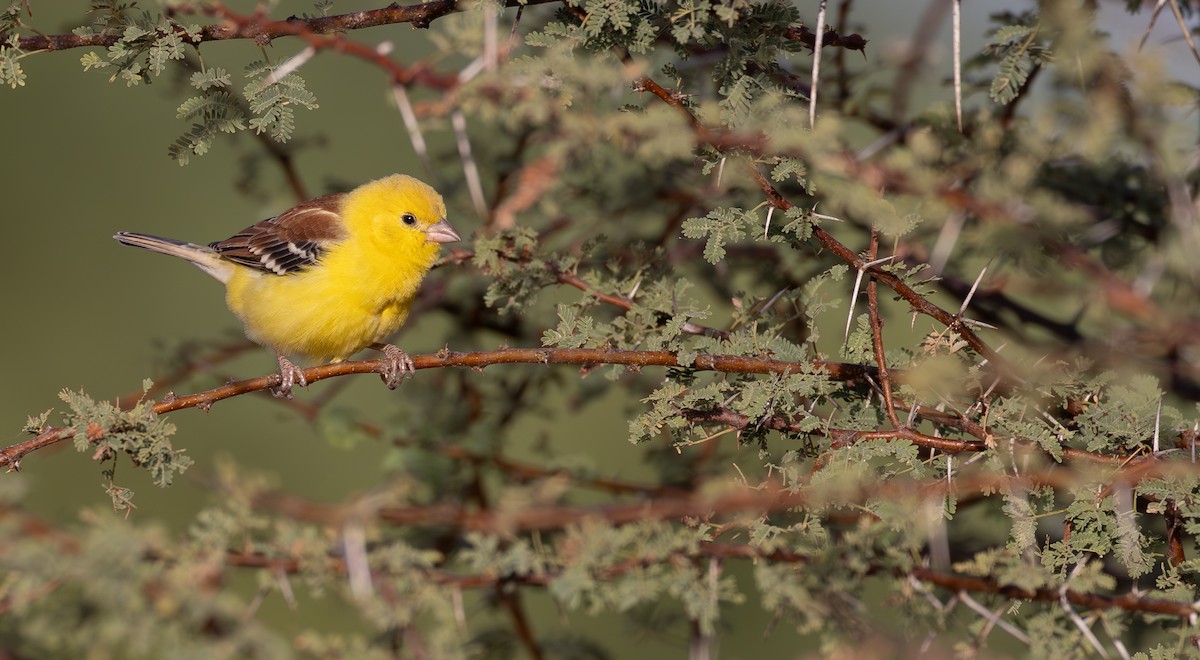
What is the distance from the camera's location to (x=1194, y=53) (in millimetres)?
2850

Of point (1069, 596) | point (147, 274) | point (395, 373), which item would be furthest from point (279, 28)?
point (147, 274)

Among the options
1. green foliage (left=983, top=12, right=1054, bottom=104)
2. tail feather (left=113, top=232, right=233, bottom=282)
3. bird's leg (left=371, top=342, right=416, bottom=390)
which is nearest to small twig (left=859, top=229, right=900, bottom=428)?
green foliage (left=983, top=12, right=1054, bottom=104)

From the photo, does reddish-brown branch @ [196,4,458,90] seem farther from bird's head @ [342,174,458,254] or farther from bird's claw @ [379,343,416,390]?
bird's head @ [342,174,458,254]

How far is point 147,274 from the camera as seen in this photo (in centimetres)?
1060

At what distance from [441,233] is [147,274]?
6.56 m

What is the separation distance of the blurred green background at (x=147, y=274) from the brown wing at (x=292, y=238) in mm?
1505

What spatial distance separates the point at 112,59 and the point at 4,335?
25.3 ft

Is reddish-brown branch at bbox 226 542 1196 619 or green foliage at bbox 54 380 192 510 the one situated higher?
green foliage at bbox 54 380 192 510

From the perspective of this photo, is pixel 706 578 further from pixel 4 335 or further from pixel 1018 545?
pixel 4 335

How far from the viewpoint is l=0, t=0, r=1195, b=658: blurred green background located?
8406 mm

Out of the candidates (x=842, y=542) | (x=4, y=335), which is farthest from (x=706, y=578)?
(x=4, y=335)

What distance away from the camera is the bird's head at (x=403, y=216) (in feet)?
16.8

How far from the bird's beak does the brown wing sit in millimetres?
506

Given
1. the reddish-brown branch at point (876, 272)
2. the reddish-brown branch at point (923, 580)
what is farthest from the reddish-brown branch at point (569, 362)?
the reddish-brown branch at point (923, 580)
